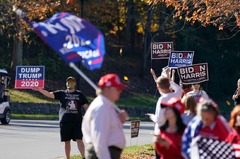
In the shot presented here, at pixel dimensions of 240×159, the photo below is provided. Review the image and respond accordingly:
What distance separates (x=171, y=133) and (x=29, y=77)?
7213 millimetres

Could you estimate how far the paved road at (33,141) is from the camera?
18812mm

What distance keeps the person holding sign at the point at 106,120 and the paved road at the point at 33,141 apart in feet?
28.6

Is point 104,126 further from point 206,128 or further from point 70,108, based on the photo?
point 70,108

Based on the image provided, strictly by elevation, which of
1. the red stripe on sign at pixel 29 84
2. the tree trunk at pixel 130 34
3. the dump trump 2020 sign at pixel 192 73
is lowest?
the red stripe on sign at pixel 29 84

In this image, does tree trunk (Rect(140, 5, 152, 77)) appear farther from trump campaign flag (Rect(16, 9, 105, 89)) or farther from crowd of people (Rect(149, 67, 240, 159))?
crowd of people (Rect(149, 67, 240, 159))

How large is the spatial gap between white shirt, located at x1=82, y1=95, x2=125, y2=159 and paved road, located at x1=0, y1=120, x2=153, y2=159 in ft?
28.7

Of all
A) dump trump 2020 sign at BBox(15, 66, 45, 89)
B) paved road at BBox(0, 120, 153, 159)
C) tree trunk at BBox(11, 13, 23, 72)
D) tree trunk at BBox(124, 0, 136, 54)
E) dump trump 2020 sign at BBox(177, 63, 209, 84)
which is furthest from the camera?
tree trunk at BBox(124, 0, 136, 54)

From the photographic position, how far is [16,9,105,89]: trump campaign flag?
31.3ft

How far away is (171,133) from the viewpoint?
30.5ft

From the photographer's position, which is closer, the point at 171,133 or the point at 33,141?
the point at 171,133

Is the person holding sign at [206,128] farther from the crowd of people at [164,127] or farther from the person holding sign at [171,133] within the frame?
the person holding sign at [171,133]

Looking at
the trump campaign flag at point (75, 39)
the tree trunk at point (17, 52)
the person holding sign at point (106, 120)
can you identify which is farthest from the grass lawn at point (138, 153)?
the tree trunk at point (17, 52)

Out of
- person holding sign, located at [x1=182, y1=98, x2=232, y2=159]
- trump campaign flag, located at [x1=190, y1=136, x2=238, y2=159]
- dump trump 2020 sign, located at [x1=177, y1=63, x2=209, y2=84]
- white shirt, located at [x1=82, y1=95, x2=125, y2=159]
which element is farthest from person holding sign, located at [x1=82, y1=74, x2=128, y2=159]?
dump trump 2020 sign, located at [x1=177, y1=63, x2=209, y2=84]

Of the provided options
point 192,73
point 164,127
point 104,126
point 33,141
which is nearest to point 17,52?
point 33,141
